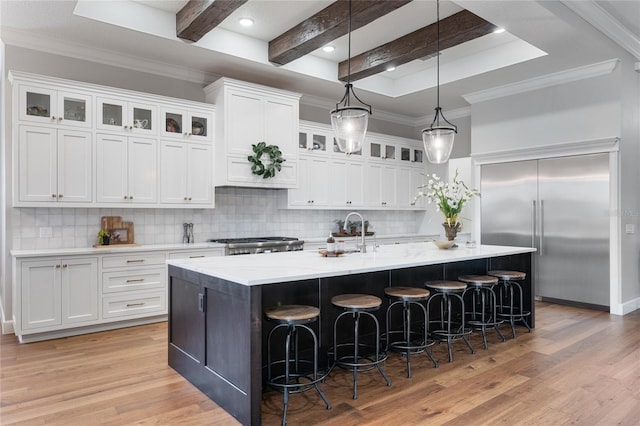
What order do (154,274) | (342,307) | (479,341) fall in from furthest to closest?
(154,274)
(479,341)
(342,307)

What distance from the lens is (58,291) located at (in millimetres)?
4078

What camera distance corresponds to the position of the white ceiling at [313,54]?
3906 millimetres

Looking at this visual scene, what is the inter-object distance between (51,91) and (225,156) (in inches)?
72.2

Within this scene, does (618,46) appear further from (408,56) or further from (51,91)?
(51,91)

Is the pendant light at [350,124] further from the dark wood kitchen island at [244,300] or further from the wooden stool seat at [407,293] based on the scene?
the wooden stool seat at [407,293]

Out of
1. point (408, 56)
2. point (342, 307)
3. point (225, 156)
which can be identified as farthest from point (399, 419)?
point (408, 56)

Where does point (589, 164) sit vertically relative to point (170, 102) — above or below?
below

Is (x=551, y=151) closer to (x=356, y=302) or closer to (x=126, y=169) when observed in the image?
(x=356, y=302)

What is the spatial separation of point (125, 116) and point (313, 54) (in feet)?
7.91

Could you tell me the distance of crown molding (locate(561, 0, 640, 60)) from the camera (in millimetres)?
3918

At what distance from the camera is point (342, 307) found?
9.43 feet

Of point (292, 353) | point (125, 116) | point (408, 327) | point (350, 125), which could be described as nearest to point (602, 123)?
point (350, 125)

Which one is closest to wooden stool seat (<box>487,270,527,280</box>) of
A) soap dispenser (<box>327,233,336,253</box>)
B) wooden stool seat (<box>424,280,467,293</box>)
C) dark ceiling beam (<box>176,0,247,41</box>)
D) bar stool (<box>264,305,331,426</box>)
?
wooden stool seat (<box>424,280,467,293</box>)

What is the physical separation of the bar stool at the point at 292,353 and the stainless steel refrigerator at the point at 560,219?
3.92 metres
